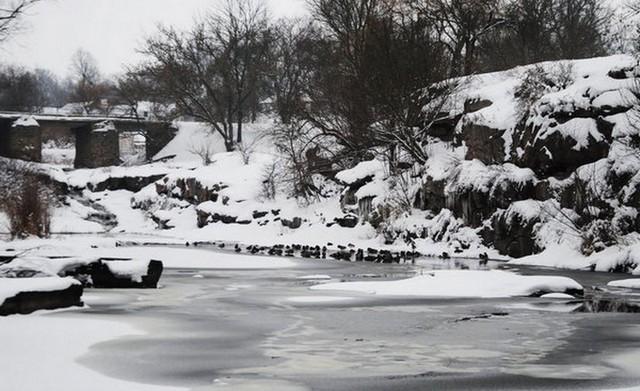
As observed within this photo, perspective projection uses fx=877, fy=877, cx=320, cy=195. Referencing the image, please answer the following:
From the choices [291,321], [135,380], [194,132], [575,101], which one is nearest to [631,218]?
[575,101]

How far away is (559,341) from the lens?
34.4 ft

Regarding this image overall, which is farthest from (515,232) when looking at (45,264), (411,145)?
(45,264)

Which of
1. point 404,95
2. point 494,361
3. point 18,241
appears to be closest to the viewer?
point 494,361

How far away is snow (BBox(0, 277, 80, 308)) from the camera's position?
40.2 feet

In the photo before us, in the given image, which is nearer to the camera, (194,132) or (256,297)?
(256,297)

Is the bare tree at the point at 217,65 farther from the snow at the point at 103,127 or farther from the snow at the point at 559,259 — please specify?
the snow at the point at 559,259

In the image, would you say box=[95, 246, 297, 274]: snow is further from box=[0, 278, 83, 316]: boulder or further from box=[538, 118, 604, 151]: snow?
box=[0, 278, 83, 316]: boulder

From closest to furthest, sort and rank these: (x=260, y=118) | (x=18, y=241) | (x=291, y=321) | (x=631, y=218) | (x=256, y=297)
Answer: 1. (x=291, y=321)
2. (x=256, y=297)
3. (x=631, y=218)
4. (x=18, y=241)
5. (x=260, y=118)

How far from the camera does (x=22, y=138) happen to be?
64.9 metres

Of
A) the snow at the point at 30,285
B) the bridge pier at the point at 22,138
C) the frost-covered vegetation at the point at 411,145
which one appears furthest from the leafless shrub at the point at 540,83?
the bridge pier at the point at 22,138

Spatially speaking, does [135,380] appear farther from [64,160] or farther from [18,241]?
[64,160]

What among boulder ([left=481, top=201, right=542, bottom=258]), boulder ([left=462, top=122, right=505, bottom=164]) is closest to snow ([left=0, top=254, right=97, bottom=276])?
boulder ([left=481, top=201, right=542, bottom=258])

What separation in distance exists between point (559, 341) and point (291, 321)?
386cm

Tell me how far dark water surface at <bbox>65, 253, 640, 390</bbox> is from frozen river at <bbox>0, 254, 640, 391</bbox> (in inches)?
0.6
